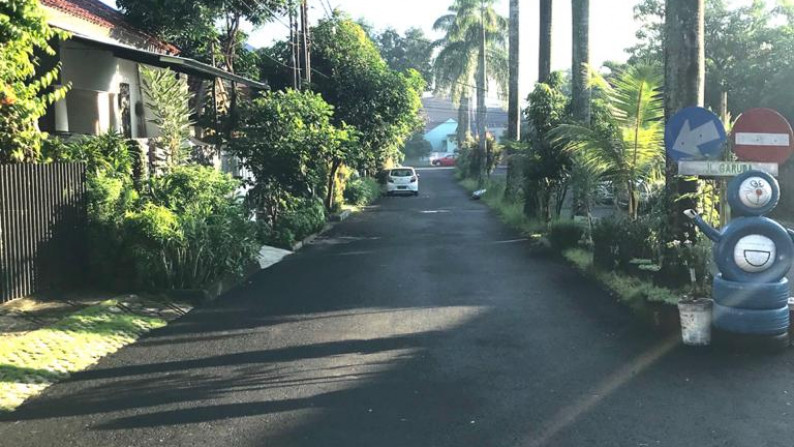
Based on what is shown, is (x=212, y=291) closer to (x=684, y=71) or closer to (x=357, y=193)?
(x=684, y=71)

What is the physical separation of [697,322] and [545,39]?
15434 mm

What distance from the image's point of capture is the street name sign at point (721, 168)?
292 inches

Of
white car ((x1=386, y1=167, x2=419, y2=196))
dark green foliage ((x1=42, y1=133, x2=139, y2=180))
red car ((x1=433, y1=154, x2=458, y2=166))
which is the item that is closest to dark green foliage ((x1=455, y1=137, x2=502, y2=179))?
white car ((x1=386, y1=167, x2=419, y2=196))

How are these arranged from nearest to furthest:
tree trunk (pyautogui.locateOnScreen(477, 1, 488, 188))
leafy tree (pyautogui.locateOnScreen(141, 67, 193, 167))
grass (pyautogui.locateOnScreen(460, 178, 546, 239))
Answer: leafy tree (pyautogui.locateOnScreen(141, 67, 193, 167)), grass (pyautogui.locateOnScreen(460, 178, 546, 239)), tree trunk (pyautogui.locateOnScreen(477, 1, 488, 188))

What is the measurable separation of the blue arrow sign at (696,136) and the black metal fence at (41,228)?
762cm

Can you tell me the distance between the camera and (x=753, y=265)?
6.85 metres

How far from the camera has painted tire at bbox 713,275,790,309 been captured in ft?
22.3

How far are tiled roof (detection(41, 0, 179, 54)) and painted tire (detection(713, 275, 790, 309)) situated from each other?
1289 cm

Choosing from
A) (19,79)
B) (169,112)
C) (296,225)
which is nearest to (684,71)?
(19,79)

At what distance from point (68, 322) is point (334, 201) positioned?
1779cm

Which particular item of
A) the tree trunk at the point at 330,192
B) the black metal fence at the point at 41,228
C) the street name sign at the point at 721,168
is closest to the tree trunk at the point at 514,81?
the tree trunk at the point at 330,192

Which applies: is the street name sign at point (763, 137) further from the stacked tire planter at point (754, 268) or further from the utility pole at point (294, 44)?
the utility pole at point (294, 44)

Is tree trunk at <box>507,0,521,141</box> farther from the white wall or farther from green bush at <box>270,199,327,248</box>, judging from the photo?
the white wall

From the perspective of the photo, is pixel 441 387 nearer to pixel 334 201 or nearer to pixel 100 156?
pixel 100 156
